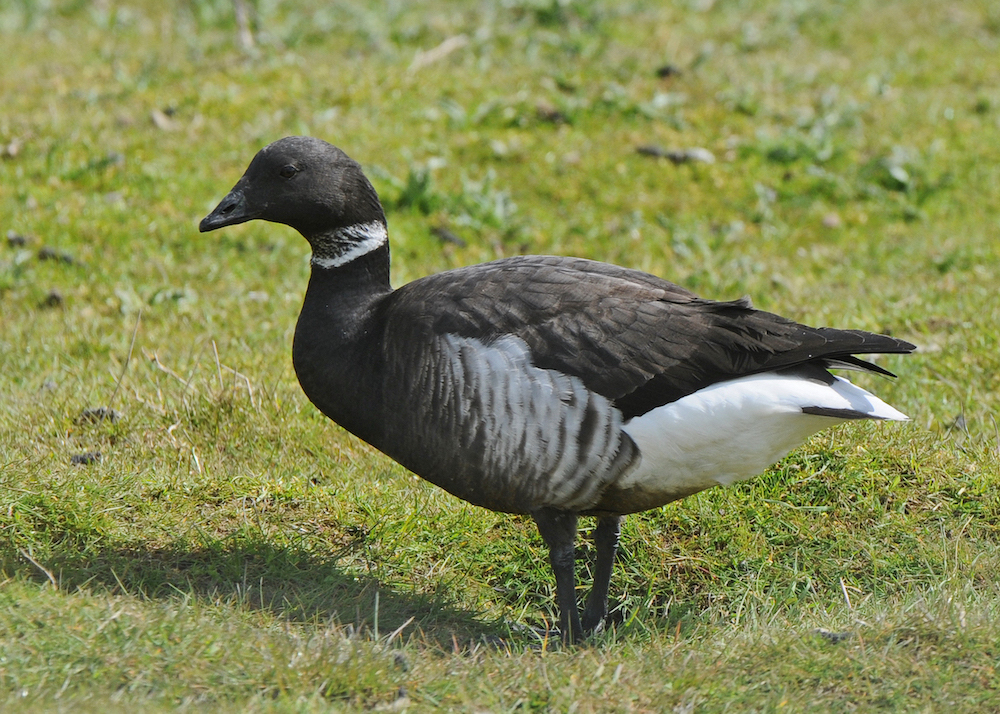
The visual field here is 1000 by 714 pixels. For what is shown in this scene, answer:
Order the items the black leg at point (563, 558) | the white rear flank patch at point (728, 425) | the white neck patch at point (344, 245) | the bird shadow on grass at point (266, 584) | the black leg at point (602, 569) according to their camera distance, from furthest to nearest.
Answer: the white neck patch at point (344, 245)
the black leg at point (602, 569)
the black leg at point (563, 558)
the bird shadow on grass at point (266, 584)
the white rear flank patch at point (728, 425)

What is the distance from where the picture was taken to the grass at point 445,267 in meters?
3.72

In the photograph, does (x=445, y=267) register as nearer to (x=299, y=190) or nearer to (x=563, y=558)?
(x=299, y=190)

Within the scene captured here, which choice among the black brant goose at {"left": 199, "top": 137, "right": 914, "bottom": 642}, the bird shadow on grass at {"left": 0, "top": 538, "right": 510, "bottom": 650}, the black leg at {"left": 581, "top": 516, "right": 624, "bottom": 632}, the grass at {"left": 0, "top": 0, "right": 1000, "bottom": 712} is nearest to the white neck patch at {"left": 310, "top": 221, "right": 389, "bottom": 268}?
the black brant goose at {"left": 199, "top": 137, "right": 914, "bottom": 642}

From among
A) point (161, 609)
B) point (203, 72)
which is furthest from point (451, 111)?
point (161, 609)

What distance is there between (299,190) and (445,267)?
125 inches

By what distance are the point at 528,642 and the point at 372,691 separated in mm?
986

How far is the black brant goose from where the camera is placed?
4086 millimetres

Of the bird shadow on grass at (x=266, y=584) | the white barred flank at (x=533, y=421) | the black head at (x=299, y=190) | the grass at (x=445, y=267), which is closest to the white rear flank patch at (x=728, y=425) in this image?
the white barred flank at (x=533, y=421)

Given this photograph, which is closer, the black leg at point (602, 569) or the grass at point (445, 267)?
the grass at point (445, 267)

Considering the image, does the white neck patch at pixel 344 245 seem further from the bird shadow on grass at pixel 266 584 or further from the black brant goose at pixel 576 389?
the bird shadow on grass at pixel 266 584

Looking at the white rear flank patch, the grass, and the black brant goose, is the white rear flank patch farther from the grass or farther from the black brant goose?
the grass

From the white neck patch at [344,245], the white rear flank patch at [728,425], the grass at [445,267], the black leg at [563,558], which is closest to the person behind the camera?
the grass at [445,267]

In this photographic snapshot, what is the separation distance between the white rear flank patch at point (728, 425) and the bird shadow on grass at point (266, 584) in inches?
37.6

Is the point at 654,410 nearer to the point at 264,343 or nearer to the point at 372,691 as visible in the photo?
the point at 372,691
